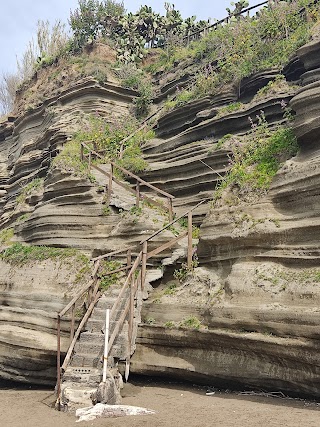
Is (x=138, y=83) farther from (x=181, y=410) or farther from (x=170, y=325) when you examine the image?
(x=181, y=410)

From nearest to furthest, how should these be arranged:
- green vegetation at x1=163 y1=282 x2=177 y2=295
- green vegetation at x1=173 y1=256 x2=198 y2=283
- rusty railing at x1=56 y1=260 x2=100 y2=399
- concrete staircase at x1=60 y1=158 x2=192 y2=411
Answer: concrete staircase at x1=60 y1=158 x2=192 y2=411 → rusty railing at x1=56 y1=260 x2=100 y2=399 → green vegetation at x1=163 y1=282 x2=177 y2=295 → green vegetation at x1=173 y1=256 x2=198 y2=283

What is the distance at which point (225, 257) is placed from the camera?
9.10 m

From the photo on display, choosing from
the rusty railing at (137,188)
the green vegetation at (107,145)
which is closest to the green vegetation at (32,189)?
the green vegetation at (107,145)

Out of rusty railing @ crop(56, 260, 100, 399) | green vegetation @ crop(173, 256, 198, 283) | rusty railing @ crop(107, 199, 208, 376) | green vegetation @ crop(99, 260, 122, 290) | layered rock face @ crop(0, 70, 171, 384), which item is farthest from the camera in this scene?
green vegetation @ crop(99, 260, 122, 290)

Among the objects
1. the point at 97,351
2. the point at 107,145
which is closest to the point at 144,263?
the point at 97,351

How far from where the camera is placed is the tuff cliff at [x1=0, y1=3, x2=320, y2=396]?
7.43m


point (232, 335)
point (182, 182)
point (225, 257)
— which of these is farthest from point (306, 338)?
point (182, 182)

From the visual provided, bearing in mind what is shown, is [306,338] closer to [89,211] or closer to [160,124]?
[89,211]

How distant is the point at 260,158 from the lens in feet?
35.2

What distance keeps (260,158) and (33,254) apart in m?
6.82

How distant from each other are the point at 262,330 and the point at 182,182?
22.5ft

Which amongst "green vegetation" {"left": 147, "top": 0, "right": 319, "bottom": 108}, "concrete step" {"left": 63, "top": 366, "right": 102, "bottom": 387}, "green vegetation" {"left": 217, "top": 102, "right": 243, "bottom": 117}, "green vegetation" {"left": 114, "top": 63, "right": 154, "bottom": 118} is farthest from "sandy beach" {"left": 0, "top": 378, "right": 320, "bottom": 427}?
"green vegetation" {"left": 114, "top": 63, "right": 154, "bottom": 118}

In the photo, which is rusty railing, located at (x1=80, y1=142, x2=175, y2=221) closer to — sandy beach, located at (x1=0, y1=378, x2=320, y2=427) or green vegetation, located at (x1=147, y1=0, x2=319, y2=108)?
green vegetation, located at (x1=147, y1=0, x2=319, y2=108)

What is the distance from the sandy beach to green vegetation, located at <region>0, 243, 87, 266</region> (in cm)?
397
